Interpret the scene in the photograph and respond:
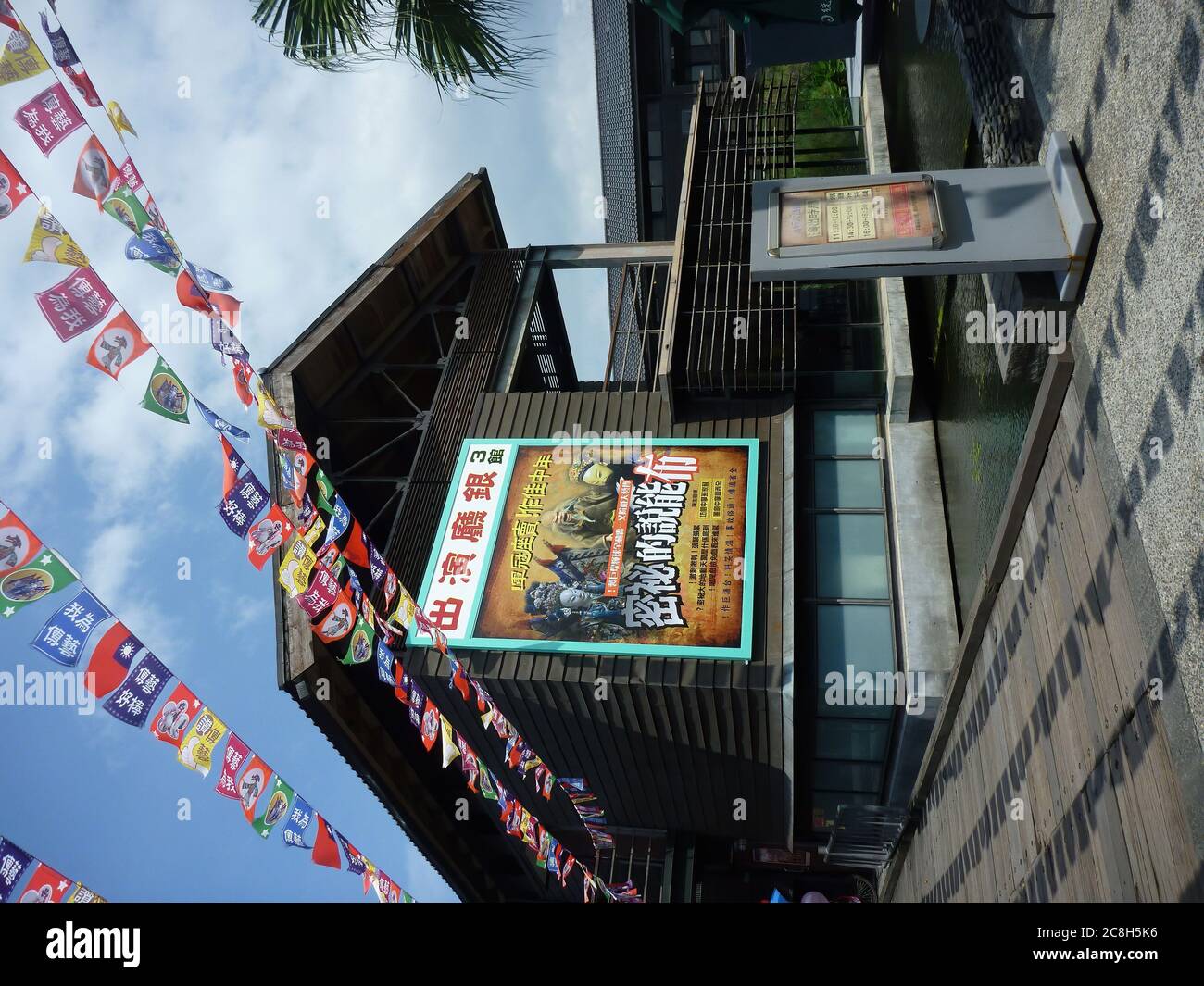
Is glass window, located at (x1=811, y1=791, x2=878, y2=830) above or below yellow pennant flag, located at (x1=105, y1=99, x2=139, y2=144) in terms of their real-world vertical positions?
below

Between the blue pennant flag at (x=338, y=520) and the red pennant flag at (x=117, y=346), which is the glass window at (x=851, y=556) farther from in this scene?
the red pennant flag at (x=117, y=346)

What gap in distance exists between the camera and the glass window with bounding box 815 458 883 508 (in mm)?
13859

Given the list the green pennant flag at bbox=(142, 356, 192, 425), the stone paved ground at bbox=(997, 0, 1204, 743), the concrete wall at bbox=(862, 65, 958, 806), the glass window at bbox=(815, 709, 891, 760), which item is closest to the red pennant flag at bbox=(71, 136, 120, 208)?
the green pennant flag at bbox=(142, 356, 192, 425)

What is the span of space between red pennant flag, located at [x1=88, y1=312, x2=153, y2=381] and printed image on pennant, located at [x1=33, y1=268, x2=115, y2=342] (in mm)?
137

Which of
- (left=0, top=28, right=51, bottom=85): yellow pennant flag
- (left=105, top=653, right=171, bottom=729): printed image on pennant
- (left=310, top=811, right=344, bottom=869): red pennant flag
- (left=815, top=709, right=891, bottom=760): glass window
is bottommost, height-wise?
(left=310, top=811, right=344, bottom=869): red pennant flag

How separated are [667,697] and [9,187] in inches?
365

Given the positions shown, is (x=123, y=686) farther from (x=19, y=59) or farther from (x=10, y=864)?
(x=19, y=59)

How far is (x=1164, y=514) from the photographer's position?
4.89 meters

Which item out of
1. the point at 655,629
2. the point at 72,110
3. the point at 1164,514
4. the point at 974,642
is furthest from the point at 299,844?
the point at 1164,514

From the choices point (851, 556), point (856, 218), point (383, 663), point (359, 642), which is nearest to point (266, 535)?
point (359, 642)

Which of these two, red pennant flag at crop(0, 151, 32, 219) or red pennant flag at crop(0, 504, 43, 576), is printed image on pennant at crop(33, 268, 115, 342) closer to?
red pennant flag at crop(0, 151, 32, 219)
